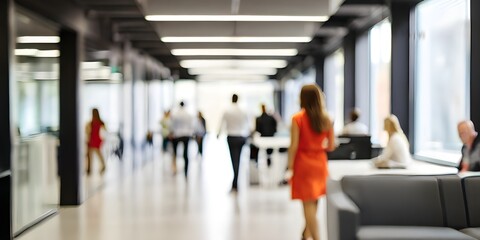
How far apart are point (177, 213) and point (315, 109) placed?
11.6ft

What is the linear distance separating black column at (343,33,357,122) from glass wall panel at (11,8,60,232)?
7.38 meters

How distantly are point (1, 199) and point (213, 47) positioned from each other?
470 inches

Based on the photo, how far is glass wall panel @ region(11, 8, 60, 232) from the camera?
24.7ft

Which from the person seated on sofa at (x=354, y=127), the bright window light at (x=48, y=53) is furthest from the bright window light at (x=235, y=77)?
the bright window light at (x=48, y=53)

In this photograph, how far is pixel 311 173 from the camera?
20.7 feet

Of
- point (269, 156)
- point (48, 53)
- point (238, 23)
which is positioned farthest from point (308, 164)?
point (269, 156)

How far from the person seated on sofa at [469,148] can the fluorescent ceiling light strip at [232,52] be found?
1166 centimetres

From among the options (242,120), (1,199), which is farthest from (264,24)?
(1,199)

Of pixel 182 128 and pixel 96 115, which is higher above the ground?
pixel 96 115

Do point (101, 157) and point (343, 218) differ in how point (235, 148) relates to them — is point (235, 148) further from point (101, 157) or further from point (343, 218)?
point (343, 218)

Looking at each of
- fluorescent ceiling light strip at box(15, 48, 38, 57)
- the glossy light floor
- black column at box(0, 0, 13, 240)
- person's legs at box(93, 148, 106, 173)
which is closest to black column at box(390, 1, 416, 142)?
the glossy light floor

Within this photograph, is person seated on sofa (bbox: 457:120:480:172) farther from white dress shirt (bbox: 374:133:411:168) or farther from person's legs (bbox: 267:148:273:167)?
person's legs (bbox: 267:148:273:167)

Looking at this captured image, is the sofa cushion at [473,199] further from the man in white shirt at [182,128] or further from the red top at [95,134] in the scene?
the man in white shirt at [182,128]

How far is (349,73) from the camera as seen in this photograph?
15.2m
